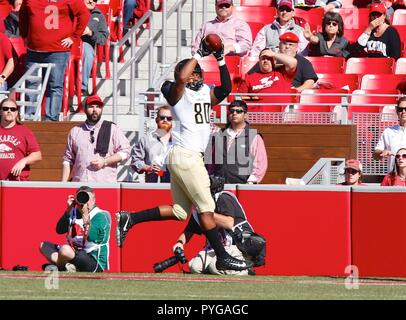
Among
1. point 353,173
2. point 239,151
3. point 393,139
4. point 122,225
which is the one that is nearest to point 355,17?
point 393,139

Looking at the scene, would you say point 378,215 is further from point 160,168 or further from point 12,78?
point 12,78

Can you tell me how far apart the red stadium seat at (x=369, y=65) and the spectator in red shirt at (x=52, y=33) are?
3.32 m

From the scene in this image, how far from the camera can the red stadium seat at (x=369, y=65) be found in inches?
768

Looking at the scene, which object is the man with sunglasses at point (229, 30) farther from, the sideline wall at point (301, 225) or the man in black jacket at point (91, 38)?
the sideline wall at point (301, 225)

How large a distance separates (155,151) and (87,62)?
9.16ft

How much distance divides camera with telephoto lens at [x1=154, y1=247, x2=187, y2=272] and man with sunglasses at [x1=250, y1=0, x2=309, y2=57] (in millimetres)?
4933

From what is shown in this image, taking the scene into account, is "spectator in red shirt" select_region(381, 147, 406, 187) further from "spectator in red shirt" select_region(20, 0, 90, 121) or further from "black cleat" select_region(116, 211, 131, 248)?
"spectator in red shirt" select_region(20, 0, 90, 121)

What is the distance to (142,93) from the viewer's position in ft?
59.1

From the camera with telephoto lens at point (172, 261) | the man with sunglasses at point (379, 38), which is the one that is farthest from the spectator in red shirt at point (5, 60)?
the camera with telephoto lens at point (172, 261)

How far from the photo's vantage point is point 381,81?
62.1 ft

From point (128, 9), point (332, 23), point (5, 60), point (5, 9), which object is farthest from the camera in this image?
point (128, 9)

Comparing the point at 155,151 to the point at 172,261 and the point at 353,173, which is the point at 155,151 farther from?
the point at 172,261

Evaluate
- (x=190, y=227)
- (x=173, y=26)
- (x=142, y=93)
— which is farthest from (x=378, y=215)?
(x=173, y=26)
